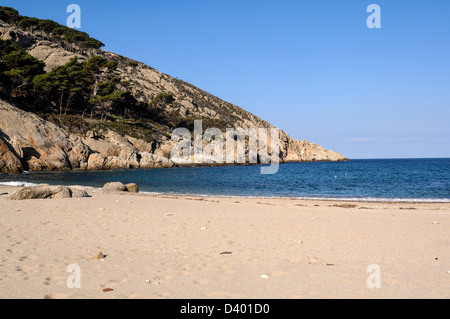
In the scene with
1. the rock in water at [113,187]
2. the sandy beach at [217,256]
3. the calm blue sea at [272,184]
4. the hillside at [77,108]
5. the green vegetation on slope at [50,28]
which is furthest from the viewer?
the green vegetation on slope at [50,28]

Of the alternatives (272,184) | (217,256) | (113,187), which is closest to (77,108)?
(272,184)

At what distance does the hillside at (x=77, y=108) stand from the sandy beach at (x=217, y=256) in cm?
3900

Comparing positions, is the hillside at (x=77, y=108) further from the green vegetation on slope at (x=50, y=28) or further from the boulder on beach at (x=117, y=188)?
the boulder on beach at (x=117, y=188)

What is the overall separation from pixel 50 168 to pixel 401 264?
4946 cm

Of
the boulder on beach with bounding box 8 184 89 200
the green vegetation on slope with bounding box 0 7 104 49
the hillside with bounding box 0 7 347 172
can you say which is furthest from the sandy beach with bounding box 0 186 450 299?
the green vegetation on slope with bounding box 0 7 104 49

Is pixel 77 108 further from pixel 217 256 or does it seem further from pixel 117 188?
pixel 217 256

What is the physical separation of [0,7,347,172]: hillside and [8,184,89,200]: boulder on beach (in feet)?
97.0

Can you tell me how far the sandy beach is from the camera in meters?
4.64

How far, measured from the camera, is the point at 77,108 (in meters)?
71.8

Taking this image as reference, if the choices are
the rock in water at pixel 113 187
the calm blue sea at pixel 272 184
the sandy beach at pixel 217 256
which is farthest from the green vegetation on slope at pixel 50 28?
the sandy beach at pixel 217 256

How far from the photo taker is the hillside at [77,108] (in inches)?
1875

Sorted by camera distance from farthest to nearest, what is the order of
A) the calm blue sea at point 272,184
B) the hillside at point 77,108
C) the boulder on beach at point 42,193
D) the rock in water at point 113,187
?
1. the hillside at point 77,108
2. the calm blue sea at point 272,184
3. the rock in water at point 113,187
4. the boulder on beach at point 42,193
